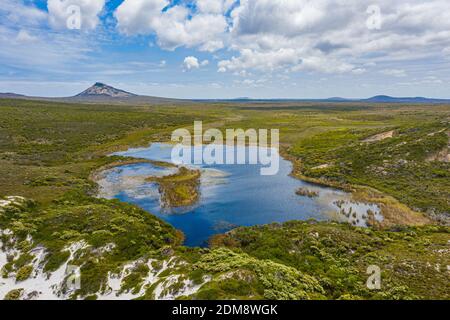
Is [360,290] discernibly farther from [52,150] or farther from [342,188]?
[52,150]

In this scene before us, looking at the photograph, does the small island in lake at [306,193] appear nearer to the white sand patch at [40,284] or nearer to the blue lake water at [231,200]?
the blue lake water at [231,200]

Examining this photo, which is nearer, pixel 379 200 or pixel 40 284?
pixel 40 284

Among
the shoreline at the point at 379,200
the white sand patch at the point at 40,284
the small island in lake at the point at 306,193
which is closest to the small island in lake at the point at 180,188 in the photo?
the shoreline at the point at 379,200

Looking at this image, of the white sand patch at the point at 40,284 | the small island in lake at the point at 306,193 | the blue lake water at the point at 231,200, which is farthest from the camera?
the small island in lake at the point at 306,193

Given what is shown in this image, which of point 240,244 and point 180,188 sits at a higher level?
point 180,188

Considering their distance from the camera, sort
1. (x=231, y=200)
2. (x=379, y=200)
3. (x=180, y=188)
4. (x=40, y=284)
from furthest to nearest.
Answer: (x=180, y=188)
(x=231, y=200)
(x=379, y=200)
(x=40, y=284)

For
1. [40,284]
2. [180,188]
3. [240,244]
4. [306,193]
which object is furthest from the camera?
[180,188]

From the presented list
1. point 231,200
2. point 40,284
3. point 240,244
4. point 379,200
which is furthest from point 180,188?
point 379,200

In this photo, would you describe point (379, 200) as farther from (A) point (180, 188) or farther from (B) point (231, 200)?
(A) point (180, 188)

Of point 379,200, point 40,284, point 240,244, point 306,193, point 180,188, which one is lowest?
point 240,244
